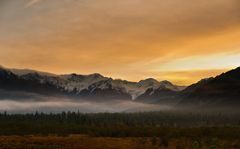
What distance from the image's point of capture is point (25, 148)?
348 feet

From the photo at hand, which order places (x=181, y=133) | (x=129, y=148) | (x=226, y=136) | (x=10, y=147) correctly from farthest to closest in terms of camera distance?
(x=181, y=133) → (x=226, y=136) → (x=129, y=148) → (x=10, y=147)

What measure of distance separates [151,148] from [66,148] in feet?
76.2

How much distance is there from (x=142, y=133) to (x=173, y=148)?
293 ft

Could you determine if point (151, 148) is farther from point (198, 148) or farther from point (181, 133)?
point (181, 133)

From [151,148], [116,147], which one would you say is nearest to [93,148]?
[116,147]

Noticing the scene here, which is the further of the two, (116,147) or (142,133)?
(142,133)

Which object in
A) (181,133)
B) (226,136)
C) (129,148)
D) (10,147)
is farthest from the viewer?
(181,133)

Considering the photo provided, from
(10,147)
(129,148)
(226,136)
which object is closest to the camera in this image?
(10,147)

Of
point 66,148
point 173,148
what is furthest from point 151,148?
point 66,148

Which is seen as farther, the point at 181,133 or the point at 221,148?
the point at 181,133

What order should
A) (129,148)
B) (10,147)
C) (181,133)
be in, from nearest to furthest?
(10,147), (129,148), (181,133)

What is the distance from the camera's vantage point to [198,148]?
106m

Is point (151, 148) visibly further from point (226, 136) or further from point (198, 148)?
point (226, 136)

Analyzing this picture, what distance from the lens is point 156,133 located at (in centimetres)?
19212
